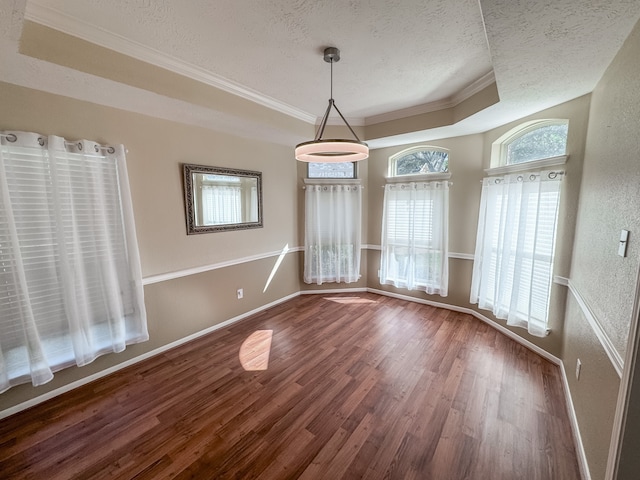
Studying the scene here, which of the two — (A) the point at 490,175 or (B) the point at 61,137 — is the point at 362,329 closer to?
(A) the point at 490,175

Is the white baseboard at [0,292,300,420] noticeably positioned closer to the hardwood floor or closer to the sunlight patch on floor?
the hardwood floor

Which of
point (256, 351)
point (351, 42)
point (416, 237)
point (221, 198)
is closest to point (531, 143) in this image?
point (416, 237)

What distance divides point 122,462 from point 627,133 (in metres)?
3.41

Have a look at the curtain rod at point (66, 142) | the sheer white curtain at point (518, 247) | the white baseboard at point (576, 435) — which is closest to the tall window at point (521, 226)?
the sheer white curtain at point (518, 247)

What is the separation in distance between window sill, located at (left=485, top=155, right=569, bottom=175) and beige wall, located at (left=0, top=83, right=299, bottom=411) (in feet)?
8.99

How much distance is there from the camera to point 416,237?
395 centimetres

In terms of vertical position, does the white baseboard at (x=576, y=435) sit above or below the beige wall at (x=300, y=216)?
below

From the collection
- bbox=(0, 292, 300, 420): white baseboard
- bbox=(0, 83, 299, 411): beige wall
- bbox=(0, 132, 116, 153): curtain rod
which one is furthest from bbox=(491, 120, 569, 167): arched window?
bbox=(0, 132, 116, 153): curtain rod

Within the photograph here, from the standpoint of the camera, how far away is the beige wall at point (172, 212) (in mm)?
2029

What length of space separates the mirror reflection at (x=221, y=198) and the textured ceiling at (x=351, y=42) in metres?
0.63

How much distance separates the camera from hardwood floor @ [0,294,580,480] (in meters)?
1.56

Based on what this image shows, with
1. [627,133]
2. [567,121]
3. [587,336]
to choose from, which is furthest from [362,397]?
[567,121]

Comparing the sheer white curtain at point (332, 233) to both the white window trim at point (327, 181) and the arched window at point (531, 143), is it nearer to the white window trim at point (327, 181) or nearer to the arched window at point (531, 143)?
the white window trim at point (327, 181)

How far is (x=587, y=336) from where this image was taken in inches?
68.3
